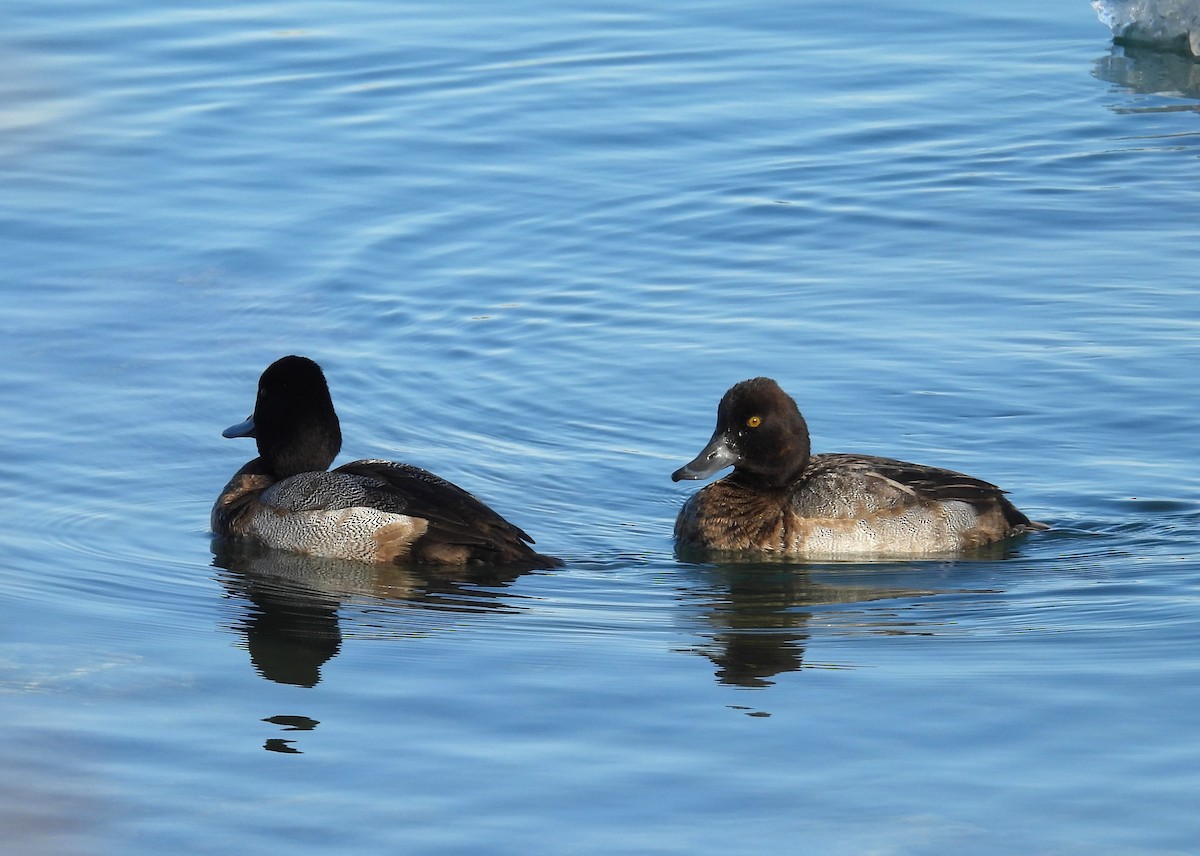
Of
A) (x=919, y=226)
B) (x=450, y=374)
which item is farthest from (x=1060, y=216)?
(x=450, y=374)

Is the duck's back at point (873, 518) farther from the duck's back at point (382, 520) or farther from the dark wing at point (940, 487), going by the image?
the duck's back at point (382, 520)

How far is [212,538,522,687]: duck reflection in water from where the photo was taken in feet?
30.3

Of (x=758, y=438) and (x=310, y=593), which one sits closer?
(x=310, y=593)

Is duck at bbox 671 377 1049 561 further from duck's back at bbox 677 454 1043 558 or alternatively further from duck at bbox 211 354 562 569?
duck at bbox 211 354 562 569

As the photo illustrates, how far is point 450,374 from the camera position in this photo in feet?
44.9

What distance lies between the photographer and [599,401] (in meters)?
13.2

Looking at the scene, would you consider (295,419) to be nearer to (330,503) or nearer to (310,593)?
(330,503)

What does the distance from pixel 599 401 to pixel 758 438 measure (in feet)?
7.28

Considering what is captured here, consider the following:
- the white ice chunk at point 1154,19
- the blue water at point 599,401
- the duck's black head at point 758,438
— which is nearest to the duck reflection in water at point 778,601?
the blue water at point 599,401

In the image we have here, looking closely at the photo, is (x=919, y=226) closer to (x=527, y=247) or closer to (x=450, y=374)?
(x=527, y=247)

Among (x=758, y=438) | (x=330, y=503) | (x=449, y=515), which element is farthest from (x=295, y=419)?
(x=758, y=438)

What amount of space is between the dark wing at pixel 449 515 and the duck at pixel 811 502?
3.51ft

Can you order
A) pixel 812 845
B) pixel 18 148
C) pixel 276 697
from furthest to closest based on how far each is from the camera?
pixel 276 697 < pixel 812 845 < pixel 18 148

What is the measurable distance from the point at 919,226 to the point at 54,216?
297 inches
